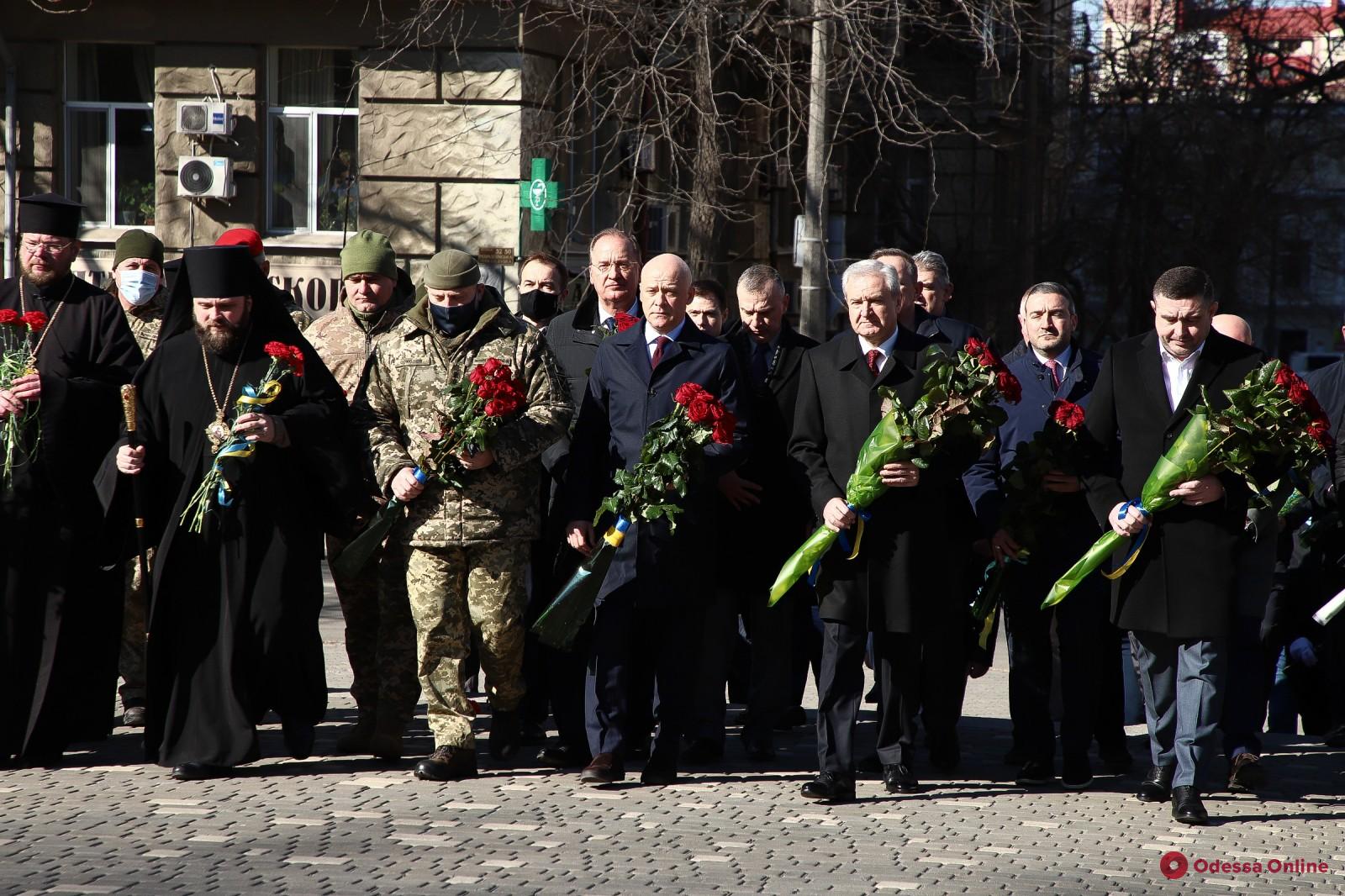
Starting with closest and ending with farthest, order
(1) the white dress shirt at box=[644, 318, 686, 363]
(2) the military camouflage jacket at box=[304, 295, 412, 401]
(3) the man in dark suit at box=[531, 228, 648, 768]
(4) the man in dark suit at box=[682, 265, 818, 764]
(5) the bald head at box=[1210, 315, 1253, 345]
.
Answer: (1) the white dress shirt at box=[644, 318, 686, 363] → (3) the man in dark suit at box=[531, 228, 648, 768] → (4) the man in dark suit at box=[682, 265, 818, 764] → (2) the military camouflage jacket at box=[304, 295, 412, 401] → (5) the bald head at box=[1210, 315, 1253, 345]

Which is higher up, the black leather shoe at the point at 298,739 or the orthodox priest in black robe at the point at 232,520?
the orthodox priest in black robe at the point at 232,520

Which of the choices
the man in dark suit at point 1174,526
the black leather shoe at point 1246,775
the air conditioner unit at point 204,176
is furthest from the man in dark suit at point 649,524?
the air conditioner unit at point 204,176

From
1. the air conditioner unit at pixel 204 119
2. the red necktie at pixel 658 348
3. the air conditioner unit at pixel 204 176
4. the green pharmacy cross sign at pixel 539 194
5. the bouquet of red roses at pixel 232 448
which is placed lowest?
the bouquet of red roses at pixel 232 448

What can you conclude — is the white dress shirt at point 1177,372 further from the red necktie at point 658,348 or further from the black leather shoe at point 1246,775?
the red necktie at point 658,348

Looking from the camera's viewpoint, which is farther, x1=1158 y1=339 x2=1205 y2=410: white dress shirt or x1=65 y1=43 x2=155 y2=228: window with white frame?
x1=65 y1=43 x2=155 y2=228: window with white frame

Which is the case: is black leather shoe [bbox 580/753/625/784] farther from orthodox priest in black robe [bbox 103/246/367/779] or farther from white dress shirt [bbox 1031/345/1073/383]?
white dress shirt [bbox 1031/345/1073/383]

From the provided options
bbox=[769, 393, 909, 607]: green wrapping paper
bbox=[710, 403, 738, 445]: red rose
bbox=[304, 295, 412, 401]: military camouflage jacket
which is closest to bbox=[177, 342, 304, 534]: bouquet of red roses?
bbox=[304, 295, 412, 401]: military camouflage jacket

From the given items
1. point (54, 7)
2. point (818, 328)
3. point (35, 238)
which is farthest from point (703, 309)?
point (54, 7)

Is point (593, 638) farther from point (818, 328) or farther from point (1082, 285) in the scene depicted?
point (1082, 285)

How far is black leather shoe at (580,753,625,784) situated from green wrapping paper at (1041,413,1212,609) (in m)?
2.01

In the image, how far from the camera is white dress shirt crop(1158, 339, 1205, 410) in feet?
23.2

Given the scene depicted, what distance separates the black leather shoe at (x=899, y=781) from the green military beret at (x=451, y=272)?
2626 mm

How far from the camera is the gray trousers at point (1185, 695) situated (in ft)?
22.5

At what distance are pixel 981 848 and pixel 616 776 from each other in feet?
5.18
